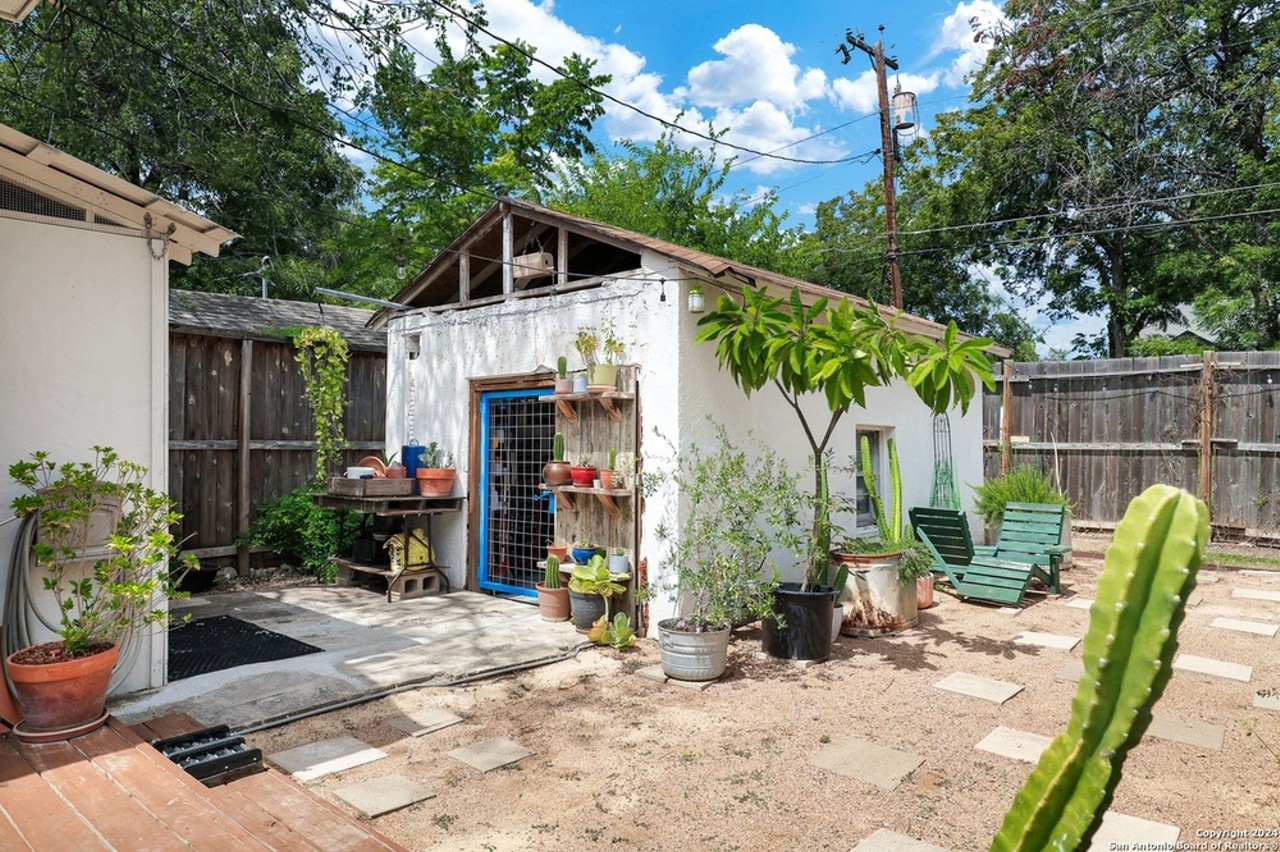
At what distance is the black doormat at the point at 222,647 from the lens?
16.3ft

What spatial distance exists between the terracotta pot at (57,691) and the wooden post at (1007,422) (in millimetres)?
10521

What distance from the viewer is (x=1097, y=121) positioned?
563 inches

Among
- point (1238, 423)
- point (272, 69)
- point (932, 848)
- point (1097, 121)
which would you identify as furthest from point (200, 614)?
point (1097, 121)

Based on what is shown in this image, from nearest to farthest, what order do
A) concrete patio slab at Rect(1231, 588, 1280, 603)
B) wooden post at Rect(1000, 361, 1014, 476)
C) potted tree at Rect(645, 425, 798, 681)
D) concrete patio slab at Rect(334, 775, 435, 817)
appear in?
1. concrete patio slab at Rect(334, 775, 435, 817)
2. potted tree at Rect(645, 425, 798, 681)
3. concrete patio slab at Rect(1231, 588, 1280, 603)
4. wooden post at Rect(1000, 361, 1014, 476)

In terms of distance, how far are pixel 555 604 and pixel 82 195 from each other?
4117 millimetres

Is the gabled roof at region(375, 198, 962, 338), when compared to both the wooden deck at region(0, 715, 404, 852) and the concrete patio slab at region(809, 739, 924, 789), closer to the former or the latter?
the concrete patio slab at region(809, 739, 924, 789)

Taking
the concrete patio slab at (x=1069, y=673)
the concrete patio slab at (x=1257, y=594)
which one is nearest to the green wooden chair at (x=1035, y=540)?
the concrete patio slab at (x=1257, y=594)

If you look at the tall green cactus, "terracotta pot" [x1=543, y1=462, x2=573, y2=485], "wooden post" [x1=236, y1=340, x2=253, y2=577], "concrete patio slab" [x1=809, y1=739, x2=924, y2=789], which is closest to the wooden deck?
"concrete patio slab" [x1=809, y1=739, x2=924, y2=789]

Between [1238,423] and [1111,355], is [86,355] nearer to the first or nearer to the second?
[1238,423]

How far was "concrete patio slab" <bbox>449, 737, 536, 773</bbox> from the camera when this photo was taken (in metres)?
3.57

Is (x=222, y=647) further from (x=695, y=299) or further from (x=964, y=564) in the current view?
(x=964, y=564)

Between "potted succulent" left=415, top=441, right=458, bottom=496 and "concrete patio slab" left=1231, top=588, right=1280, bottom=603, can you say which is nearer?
"concrete patio slab" left=1231, top=588, right=1280, bottom=603

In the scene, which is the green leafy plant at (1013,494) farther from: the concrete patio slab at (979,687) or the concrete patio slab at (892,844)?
the concrete patio slab at (892,844)

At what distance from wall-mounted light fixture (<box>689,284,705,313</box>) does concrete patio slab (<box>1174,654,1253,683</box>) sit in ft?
12.9
